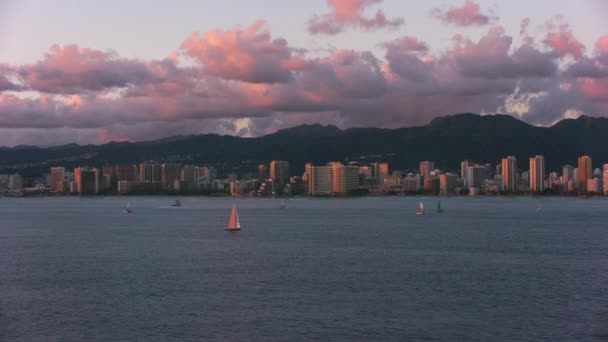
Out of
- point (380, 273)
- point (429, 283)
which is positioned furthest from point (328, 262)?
point (429, 283)

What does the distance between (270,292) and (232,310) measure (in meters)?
6.67

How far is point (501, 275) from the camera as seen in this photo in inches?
2330

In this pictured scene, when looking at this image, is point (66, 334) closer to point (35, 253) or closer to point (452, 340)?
point (452, 340)

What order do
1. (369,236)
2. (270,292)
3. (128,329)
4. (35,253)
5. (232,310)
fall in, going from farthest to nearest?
(369,236), (35,253), (270,292), (232,310), (128,329)

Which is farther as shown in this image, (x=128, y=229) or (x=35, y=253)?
(x=128, y=229)

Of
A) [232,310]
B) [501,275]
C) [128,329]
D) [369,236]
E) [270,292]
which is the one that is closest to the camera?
[128,329]

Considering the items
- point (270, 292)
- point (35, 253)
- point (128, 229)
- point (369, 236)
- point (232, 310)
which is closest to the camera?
point (232, 310)

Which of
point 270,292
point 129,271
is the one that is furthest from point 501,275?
point 129,271

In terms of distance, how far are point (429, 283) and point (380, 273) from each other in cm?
657

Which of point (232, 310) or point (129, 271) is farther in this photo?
point (129, 271)

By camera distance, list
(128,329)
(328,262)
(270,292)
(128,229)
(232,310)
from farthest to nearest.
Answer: (128,229) < (328,262) < (270,292) < (232,310) < (128,329)

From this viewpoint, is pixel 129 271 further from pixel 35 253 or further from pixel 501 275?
pixel 501 275

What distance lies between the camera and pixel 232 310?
4425 centimetres

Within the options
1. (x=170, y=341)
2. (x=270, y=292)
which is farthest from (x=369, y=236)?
(x=170, y=341)
